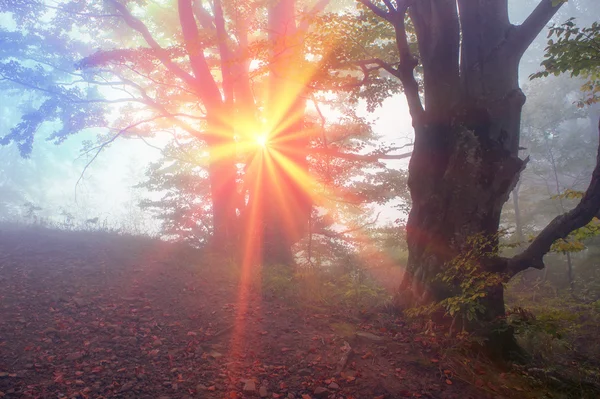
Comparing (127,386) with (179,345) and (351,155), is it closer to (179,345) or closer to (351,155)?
(179,345)

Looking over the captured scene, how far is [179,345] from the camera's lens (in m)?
4.63

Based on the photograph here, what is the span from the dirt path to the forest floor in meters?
0.02

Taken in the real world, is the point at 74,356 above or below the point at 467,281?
below

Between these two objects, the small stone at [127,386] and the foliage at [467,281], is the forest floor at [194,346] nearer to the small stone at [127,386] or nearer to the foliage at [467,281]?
the small stone at [127,386]

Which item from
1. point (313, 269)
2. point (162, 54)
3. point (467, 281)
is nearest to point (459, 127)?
point (467, 281)

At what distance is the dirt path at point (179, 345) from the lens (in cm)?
369

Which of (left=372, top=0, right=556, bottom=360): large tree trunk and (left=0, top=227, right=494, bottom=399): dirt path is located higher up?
(left=372, top=0, right=556, bottom=360): large tree trunk

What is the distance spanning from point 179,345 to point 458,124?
18.1 ft

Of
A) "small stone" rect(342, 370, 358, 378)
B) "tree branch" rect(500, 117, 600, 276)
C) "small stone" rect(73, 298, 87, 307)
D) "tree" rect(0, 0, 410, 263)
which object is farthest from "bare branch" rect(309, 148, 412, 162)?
"small stone" rect(73, 298, 87, 307)

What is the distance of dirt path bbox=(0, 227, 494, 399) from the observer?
3.69 m

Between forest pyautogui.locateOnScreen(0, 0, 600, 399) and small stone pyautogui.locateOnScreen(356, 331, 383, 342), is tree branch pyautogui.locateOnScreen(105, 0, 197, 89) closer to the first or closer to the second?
forest pyautogui.locateOnScreen(0, 0, 600, 399)

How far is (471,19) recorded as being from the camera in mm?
6215

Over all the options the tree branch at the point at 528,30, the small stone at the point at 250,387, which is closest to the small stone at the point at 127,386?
the small stone at the point at 250,387

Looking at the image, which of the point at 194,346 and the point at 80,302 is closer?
the point at 194,346
